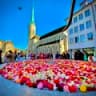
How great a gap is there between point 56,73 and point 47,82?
0.64m

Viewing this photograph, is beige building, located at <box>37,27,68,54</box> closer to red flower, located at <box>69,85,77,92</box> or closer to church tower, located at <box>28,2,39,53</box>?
church tower, located at <box>28,2,39,53</box>

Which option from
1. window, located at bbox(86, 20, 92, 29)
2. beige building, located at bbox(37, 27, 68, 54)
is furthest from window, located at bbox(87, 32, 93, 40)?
beige building, located at bbox(37, 27, 68, 54)

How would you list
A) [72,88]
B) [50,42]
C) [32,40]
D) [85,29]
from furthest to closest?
[32,40] < [50,42] < [85,29] < [72,88]

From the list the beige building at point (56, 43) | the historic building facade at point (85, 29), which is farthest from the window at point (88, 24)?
the beige building at point (56, 43)

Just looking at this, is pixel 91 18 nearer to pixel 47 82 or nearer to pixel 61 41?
pixel 61 41

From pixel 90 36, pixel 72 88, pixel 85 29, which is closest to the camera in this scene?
pixel 72 88

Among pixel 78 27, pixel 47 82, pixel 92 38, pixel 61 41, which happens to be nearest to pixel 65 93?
pixel 47 82

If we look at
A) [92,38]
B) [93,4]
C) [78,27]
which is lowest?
[92,38]

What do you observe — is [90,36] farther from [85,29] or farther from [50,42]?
[50,42]

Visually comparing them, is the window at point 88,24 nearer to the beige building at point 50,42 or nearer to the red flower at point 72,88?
the beige building at point 50,42

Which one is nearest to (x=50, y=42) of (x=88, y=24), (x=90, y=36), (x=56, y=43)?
(x=56, y=43)

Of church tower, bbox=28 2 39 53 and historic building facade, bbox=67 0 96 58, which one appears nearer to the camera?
historic building facade, bbox=67 0 96 58

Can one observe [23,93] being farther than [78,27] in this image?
No

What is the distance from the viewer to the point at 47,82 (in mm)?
3092
